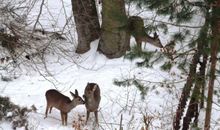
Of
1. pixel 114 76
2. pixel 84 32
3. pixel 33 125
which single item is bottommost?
pixel 33 125

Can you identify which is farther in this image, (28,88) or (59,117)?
(28,88)

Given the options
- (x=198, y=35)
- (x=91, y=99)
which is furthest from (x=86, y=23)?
(x=198, y=35)

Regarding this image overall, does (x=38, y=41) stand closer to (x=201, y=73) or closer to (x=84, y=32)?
(x=84, y=32)

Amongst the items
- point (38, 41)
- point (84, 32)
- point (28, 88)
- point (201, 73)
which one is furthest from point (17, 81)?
point (201, 73)

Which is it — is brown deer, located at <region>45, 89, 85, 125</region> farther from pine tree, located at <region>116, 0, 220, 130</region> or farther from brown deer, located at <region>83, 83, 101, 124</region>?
pine tree, located at <region>116, 0, 220, 130</region>

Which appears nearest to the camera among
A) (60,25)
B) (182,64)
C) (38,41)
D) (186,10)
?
(186,10)

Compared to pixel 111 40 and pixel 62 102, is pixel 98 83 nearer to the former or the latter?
pixel 111 40

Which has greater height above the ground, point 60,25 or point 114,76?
point 60,25

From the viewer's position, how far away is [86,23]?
13.9 metres

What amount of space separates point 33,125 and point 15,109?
671 millimetres

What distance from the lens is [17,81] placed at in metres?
12.5

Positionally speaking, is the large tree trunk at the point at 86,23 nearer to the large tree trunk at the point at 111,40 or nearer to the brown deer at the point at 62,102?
the large tree trunk at the point at 111,40

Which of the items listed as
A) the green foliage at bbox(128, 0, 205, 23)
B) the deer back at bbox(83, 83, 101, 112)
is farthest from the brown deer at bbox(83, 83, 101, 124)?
the green foliage at bbox(128, 0, 205, 23)

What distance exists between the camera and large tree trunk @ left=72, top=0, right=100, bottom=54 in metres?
13.6
